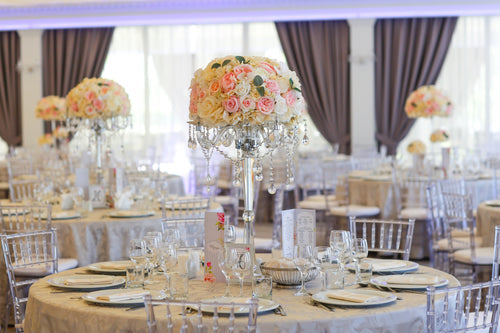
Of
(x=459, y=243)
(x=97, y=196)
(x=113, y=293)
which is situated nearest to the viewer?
(x=113, y=293)

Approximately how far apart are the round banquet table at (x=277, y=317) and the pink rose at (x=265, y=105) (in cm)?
77

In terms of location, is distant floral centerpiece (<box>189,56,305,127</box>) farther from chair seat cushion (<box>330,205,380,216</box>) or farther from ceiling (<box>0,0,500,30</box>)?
ceiling (<box>0,0,500,30</box>)

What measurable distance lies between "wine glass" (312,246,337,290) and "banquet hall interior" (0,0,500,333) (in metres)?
0.01

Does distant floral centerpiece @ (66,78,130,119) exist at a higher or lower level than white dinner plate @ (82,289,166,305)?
higher

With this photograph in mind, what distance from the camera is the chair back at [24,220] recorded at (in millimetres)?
4959

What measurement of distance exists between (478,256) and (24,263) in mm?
3186

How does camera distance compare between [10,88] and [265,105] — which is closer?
[265,105]

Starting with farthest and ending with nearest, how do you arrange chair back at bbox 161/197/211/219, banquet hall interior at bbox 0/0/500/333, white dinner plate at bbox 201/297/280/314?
chair back at bbox 161/197/211/219 → banquet hall interior at bbox 0/0/500/333 → white dinner plate at bbox 201/297/280/314

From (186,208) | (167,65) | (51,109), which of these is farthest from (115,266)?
(167,65)

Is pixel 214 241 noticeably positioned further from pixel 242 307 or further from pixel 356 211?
pixel 356 211

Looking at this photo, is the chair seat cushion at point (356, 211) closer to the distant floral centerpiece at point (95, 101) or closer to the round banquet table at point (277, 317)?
the distant floral centerpiece at point (95, 101)

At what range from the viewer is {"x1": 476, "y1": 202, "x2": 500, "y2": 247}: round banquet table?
5.62 meters

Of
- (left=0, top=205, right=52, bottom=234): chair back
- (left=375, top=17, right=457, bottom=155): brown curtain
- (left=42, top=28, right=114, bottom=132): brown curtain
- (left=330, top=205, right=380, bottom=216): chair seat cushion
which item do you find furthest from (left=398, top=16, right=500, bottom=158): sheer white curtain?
(left=0, top=205, right=52, bottom=234): chair back

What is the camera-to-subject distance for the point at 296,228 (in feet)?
10.6
